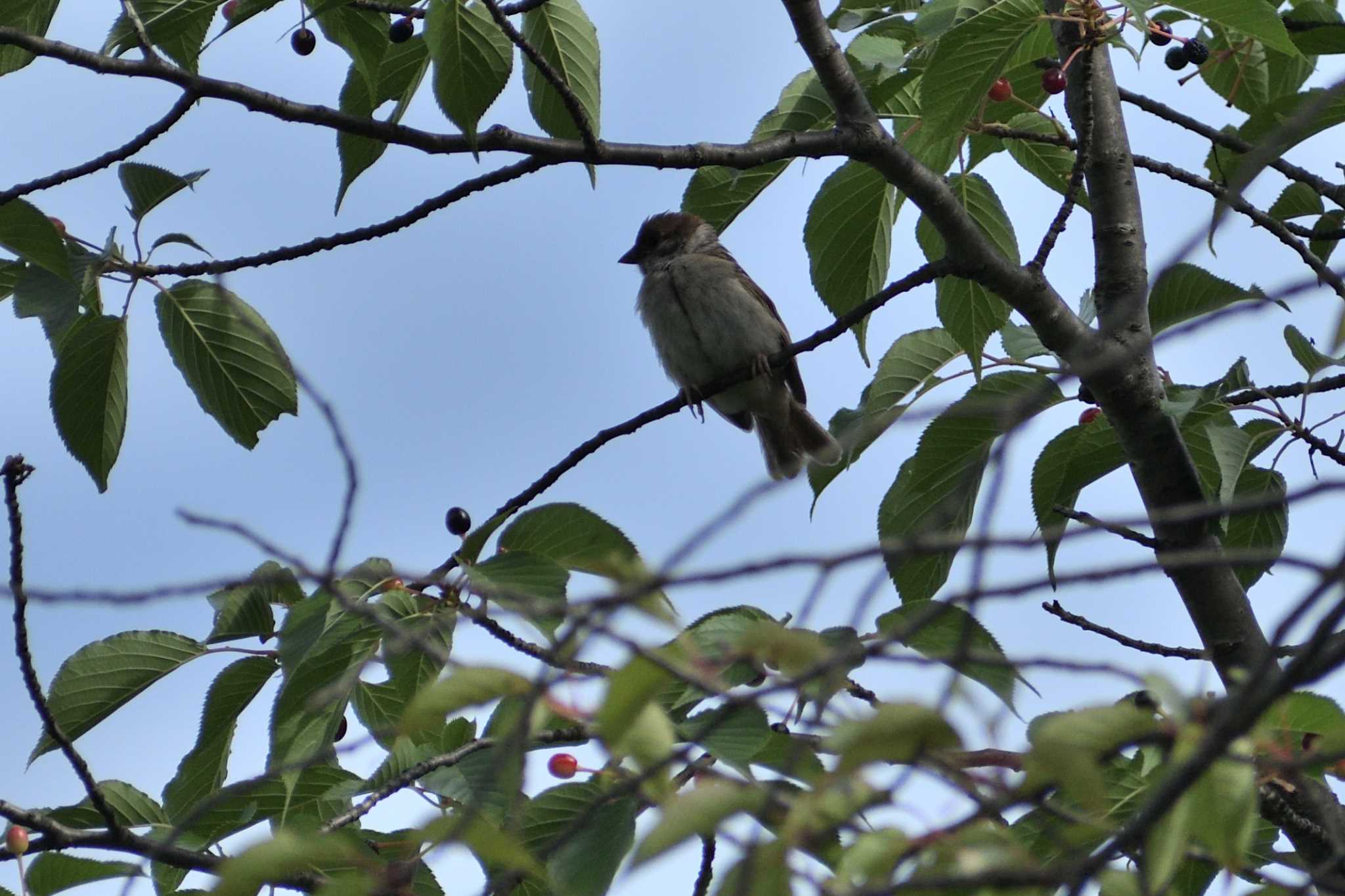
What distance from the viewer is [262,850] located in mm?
1576

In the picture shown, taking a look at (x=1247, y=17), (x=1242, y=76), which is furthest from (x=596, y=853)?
(x=1242, y=76)

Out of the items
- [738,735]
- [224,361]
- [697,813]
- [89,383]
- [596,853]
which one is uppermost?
[224,361]

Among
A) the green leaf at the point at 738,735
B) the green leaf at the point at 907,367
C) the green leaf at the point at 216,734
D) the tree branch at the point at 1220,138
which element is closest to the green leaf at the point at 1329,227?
the tree branch at the point at 1220,138

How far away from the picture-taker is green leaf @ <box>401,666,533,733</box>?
1.66 meters

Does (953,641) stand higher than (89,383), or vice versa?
(89,383)

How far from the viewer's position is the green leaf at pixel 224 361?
3.93 meters

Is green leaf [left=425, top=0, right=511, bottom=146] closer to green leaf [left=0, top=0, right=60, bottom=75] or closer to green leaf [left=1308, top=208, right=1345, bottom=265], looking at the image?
green leaf [left=0, top=0, right=60, bottom=75]

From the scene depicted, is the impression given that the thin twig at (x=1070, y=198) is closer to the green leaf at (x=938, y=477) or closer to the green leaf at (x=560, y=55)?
the green leaf at (x=938, y=477)

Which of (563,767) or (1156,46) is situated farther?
(1156,46)

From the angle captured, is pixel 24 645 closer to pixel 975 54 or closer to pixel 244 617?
pixel 244 617

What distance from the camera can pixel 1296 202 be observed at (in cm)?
497

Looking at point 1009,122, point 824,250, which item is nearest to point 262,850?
point 824,250

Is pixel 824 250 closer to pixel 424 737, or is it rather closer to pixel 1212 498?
pixel 1212 498

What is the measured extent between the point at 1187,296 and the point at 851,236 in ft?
3.24
